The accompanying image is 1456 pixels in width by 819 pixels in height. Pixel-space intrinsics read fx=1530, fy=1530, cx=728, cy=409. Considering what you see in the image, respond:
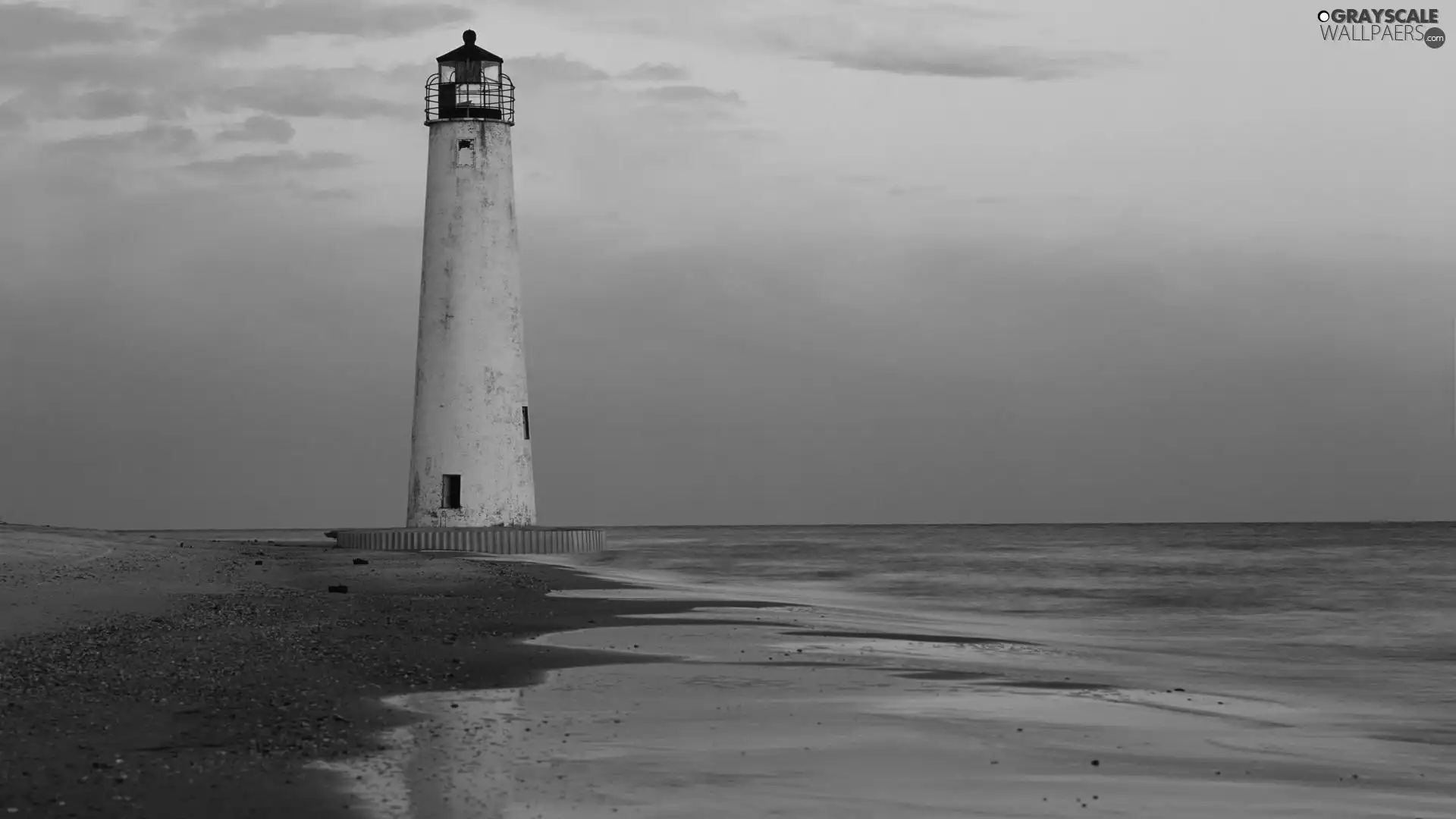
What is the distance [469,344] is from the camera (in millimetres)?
30609

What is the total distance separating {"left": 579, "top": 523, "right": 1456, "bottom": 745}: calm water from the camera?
557 inches

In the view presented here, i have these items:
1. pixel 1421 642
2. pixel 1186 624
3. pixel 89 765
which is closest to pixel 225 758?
pixel 89 765

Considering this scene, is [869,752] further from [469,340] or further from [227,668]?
[469,340]

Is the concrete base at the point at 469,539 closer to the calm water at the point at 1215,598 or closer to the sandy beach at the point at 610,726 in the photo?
the calm water at the point at 1215,598

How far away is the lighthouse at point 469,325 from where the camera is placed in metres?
30.6

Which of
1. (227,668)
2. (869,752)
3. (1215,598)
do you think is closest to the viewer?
(869,752)

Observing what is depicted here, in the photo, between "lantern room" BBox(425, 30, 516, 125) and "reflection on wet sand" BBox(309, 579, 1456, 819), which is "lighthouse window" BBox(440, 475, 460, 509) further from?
"reflection on wet sand" BBox(309, 579, 1456, 819)

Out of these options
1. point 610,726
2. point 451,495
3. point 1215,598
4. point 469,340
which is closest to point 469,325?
point 469,340

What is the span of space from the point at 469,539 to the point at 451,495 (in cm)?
96

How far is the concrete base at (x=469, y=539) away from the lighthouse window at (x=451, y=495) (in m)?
0.45

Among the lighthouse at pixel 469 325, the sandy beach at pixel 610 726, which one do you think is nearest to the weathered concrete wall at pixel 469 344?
the lighthouse at pixel 469 325

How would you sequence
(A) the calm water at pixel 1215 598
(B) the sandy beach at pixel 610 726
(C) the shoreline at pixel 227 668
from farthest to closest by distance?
(A) the calm water at pixel 1215 598, (B) the sandy beach at pixel 610 726, (C) the shoreline at pixel 227 668

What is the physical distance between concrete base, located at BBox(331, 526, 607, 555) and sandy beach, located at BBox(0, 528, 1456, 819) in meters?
14.2

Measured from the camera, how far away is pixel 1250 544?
66562mm
